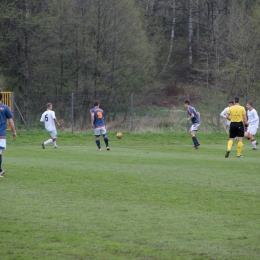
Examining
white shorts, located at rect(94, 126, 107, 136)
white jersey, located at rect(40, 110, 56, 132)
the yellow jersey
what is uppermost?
the yellow jersey

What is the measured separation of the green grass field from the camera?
7434 mm

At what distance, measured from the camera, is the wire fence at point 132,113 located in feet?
126

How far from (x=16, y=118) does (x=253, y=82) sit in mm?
15548

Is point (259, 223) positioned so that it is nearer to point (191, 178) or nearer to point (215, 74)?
point (191, 178)

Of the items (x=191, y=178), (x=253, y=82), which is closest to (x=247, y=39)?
(x=253, y=82)

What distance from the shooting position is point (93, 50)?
45.1m

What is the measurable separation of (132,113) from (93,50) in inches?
345

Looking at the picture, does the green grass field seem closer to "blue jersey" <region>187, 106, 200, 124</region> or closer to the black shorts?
the black shorts

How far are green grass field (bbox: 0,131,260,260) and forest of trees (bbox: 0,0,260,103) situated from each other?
24.2 meters

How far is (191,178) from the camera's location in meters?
14.6

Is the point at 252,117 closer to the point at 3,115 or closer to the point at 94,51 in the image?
the point at 3,115

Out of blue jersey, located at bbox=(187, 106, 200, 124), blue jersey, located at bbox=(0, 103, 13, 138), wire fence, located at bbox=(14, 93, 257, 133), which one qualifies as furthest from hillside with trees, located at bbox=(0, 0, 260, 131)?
blue jersey, located at bbox=(0, 103, 13, 138)

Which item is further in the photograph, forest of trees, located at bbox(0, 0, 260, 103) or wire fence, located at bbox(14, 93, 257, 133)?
forest of trees, located at bbox(0, 0, 260, 103)

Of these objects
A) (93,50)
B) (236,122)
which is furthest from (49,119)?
(93,50)
